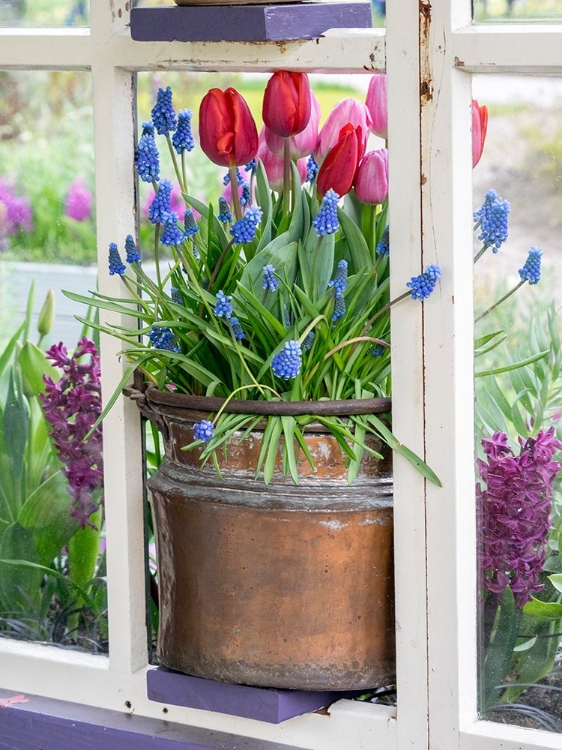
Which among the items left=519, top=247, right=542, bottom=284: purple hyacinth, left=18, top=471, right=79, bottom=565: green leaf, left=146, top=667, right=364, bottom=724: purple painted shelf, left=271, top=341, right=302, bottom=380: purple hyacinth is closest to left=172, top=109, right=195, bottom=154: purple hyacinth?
left=271, top=341, right=302, bottom=380: purple hyacinth

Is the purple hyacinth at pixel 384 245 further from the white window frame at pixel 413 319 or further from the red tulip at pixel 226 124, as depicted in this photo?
the red tulip at pixel 226 124

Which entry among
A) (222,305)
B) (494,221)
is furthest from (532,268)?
(222,305)

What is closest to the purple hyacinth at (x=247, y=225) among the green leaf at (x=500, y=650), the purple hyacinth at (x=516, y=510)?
the purple hyacinth at (x=516, y=510)

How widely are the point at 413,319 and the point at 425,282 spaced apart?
0.06 meters

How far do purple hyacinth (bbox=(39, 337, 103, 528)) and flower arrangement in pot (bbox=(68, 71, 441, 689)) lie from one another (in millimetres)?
168

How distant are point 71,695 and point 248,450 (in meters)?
0.43

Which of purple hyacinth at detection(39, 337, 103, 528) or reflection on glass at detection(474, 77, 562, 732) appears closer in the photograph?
reflection on glass at detection(474, 77, 562, 732)

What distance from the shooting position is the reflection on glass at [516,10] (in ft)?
3.23

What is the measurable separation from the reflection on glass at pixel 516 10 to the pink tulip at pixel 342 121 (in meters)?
0.14

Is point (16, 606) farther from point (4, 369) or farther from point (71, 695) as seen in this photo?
point (4, 369)

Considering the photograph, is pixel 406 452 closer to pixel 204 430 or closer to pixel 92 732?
pixel 204 430

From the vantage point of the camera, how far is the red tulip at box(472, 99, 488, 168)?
1019 mm

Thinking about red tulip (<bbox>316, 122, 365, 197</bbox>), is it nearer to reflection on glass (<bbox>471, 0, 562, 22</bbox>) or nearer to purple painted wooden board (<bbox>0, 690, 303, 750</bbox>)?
reflection on glass (<bbox>471, 0, 562, 22</bbox>)

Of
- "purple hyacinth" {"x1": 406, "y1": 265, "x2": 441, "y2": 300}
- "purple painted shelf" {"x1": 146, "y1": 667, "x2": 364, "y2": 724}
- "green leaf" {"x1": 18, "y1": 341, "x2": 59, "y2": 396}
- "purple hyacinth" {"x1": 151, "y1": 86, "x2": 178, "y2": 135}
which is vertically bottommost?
"purple painted shelf" {"x1": 146, "y1": 667, "x2": 364, "y2": 724}
